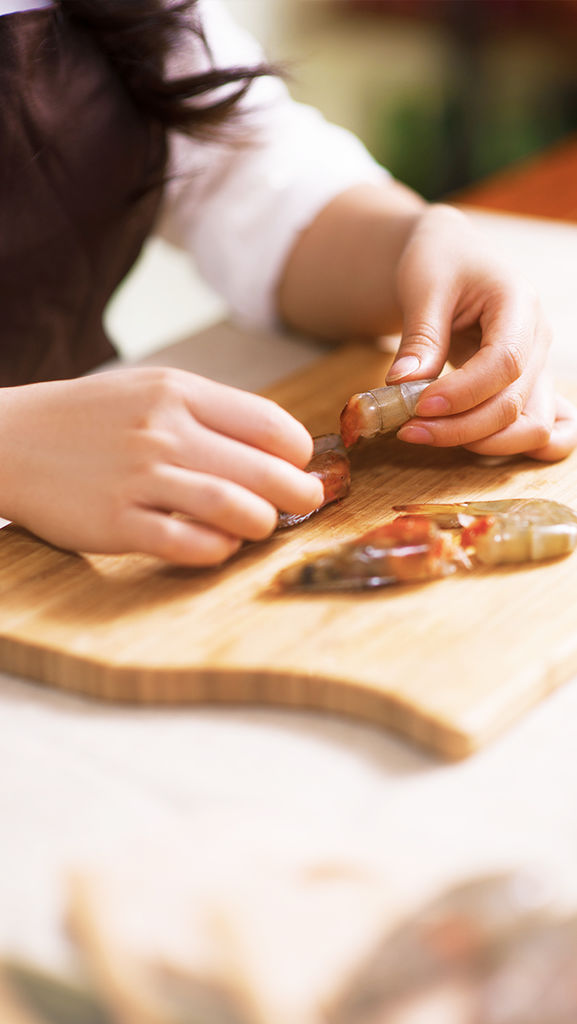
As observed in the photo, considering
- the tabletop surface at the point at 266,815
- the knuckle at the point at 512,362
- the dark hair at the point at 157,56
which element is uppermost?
the dark hair at the point at 157,56

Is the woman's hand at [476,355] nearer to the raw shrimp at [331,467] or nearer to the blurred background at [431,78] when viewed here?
the raw shrimp at [331,467]

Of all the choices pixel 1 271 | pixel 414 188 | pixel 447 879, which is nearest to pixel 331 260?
pixel 1 271

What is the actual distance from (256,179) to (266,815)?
28.8 inches

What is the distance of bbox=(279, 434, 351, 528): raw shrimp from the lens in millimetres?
657

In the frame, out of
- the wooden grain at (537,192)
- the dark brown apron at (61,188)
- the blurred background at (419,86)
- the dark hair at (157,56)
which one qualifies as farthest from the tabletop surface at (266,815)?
the blurred background at (419,86)

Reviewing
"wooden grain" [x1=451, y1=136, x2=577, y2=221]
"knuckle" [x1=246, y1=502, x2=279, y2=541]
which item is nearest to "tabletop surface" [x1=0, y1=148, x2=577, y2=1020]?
"knuckle" [x1=246, y1=502, x2=279, y2=541]

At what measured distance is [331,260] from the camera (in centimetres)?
96

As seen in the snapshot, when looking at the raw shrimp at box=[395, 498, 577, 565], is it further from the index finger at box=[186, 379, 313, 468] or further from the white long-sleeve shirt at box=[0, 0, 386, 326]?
the white long-sleeve shirt at box=[0, 0, 386, 326]

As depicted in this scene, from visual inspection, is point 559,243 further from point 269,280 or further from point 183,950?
point 183,950

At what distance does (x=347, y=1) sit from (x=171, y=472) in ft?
8.70

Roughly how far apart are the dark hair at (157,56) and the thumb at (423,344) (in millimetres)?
301

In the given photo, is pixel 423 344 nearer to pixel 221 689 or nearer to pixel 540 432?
pixel 540 432

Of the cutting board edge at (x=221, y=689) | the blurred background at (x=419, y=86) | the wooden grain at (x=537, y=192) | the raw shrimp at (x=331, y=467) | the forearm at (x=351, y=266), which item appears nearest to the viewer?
the cutting board edge at (x=221, y=689)

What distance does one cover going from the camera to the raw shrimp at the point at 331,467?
66cm
